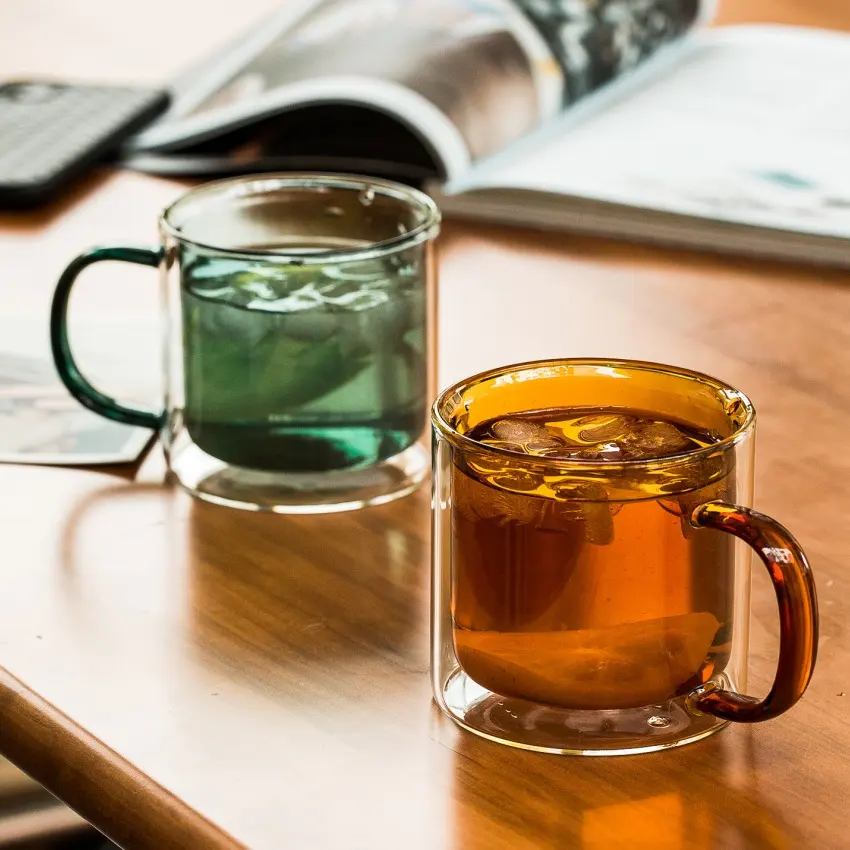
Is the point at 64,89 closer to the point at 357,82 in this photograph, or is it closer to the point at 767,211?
the point at 357,82

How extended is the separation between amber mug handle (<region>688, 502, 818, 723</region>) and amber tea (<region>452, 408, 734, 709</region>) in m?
0.02

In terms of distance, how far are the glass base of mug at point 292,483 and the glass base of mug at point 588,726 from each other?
0.19 metres

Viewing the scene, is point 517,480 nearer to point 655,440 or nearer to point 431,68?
point 655,440

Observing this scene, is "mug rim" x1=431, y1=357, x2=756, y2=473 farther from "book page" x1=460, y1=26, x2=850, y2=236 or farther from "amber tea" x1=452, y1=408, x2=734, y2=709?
"book page" x1=460, y1=26, x2=850, y2=236

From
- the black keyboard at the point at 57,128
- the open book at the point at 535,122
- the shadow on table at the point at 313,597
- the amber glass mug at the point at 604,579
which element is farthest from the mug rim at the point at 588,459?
the black keyboard at the point at 57,128

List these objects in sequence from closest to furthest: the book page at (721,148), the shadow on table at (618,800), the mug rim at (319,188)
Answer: the shadow on table at (618,800) → the mug rim at (319,188) → the book page at (721,148)

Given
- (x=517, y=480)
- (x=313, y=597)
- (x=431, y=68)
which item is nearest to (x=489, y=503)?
(x=517, y=480)

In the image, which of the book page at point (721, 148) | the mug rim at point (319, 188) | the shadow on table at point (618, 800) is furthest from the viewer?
the book page at point (721, 148)

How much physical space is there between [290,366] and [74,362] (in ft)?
0.41

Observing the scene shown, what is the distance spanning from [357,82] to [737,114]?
0.33m

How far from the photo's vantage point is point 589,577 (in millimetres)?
451

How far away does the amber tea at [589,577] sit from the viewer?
0.45 m

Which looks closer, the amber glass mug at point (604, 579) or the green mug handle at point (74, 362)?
the amber glass mug at point (604, 579)

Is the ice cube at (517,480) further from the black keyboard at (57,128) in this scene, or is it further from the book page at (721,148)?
the black keyboard at (57,128)
